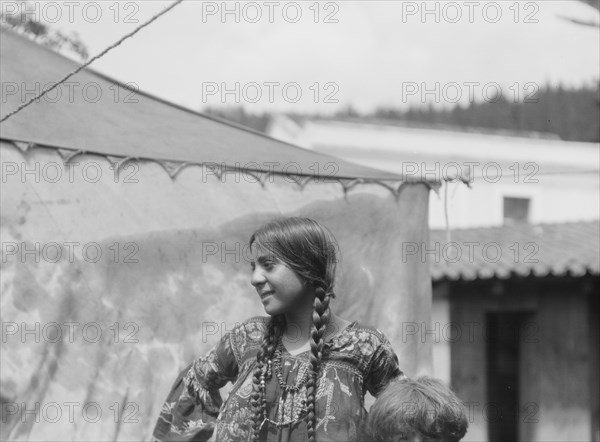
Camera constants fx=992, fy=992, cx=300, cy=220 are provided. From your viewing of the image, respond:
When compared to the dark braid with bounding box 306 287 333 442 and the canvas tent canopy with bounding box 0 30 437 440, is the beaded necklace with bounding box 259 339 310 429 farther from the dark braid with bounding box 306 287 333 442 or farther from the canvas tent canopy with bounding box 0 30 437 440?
the canvas tent canopy with bounding box 0 30 437 440

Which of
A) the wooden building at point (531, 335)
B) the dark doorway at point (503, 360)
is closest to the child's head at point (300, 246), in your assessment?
the wooden building at point (531, 335)

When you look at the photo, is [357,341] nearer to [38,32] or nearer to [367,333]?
[367,333]

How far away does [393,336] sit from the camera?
161 inches

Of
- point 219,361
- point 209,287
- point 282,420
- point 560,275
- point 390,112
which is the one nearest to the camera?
point 282,420

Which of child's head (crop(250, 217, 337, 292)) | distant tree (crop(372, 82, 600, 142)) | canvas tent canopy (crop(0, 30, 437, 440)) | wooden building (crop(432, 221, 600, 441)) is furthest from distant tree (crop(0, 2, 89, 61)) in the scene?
distant tree (crop(372, 82, 600, 142))

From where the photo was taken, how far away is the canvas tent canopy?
3541 mm

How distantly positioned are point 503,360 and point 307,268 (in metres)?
8.68

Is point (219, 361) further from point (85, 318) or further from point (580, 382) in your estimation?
point (580, 382)

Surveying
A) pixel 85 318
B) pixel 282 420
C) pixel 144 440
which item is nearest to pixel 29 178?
pixel 85 318

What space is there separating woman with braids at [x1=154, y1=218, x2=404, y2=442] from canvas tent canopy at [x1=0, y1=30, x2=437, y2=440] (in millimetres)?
1143

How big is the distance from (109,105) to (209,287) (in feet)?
2.86

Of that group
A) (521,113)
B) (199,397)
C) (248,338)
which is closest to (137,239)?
(199,397)

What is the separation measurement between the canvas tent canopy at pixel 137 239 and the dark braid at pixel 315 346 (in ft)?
4.43

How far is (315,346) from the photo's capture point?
2502 mm
